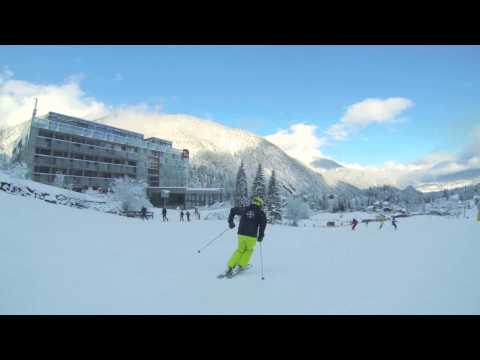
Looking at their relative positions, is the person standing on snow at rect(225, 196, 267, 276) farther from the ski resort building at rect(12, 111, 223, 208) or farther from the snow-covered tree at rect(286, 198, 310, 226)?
the snow-covered tree at rect(286, 198, 310, 226)

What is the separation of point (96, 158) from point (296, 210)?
42192 millimetres

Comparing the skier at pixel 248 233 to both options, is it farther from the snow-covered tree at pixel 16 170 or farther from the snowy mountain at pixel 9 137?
the snowy mountain at pixel 9 137

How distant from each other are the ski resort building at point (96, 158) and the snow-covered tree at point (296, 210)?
21960 mm

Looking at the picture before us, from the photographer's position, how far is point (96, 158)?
5412cm

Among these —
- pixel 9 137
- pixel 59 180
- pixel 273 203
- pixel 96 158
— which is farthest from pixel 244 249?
pixel 9 137

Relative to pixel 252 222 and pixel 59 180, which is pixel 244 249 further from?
pixel 59 180
